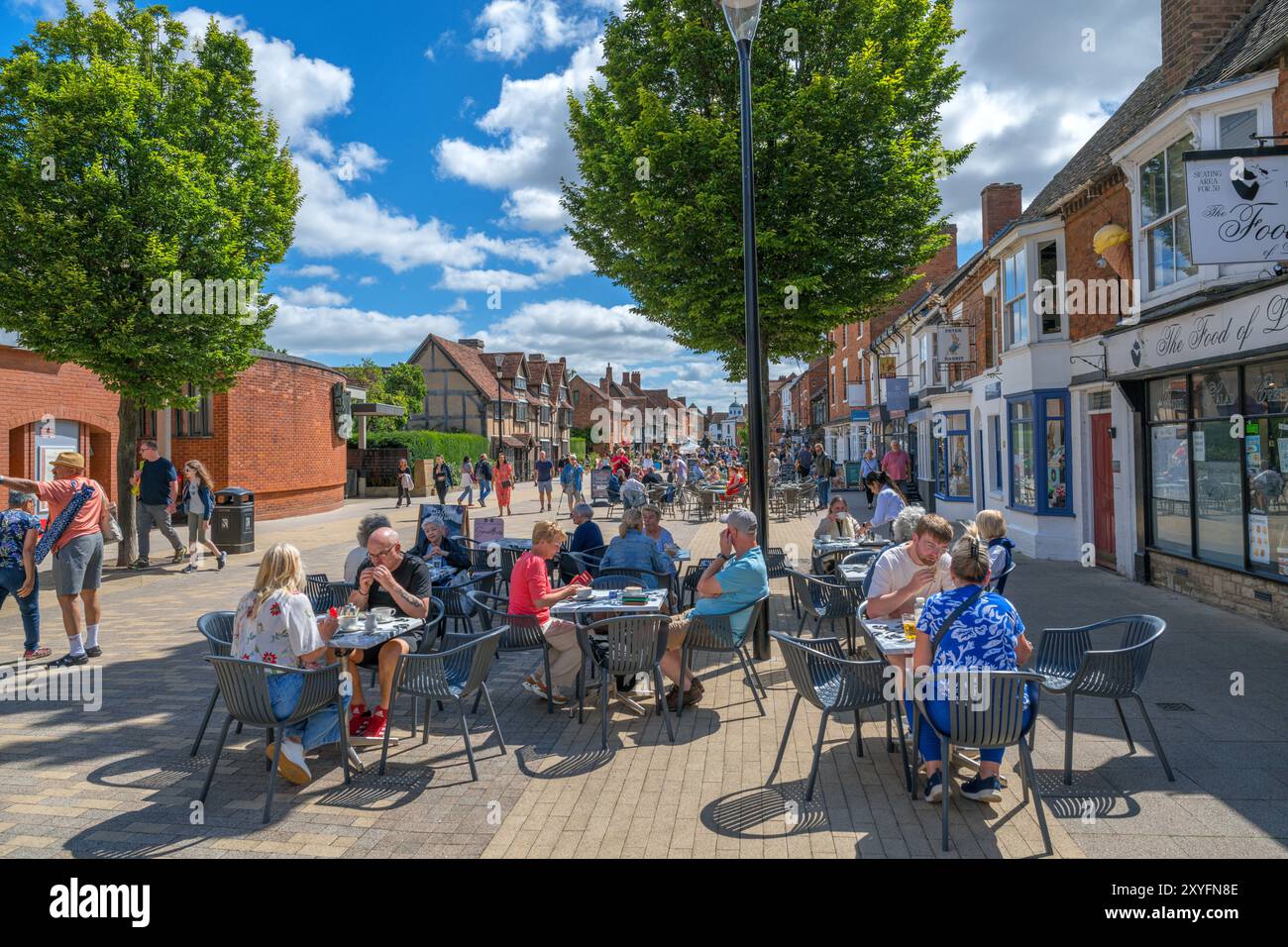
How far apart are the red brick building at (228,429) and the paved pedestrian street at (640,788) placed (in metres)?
10.7

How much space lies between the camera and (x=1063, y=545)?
44.4ft

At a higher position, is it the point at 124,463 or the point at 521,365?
the point at 521,365

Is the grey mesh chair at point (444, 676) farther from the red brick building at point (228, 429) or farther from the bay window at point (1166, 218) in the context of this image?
the red brick building at point (228, 429)

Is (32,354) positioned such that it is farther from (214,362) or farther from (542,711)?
(542,711)

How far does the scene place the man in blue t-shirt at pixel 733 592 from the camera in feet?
19.4

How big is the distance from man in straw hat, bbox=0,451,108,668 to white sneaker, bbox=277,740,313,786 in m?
4.09

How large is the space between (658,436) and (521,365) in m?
65.4

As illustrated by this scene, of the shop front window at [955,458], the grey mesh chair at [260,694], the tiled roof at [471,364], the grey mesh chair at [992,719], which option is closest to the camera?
the grey mesh chair at [992,719]

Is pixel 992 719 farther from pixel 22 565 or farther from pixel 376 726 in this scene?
pixel 22 565

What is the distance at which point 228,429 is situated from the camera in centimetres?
2036

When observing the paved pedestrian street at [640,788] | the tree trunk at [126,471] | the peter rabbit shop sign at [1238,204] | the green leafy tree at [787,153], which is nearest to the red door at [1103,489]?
the green leafy tree at [787,153]

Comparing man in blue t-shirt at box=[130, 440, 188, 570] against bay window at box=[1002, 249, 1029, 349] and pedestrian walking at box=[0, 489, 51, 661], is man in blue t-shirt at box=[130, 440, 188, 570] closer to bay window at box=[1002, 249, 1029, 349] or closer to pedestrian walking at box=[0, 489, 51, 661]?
pedestrian walking at box=[0, 489, 51, 661]

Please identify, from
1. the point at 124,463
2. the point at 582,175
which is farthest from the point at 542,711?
the point at 124,463

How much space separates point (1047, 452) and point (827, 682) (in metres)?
10.9
